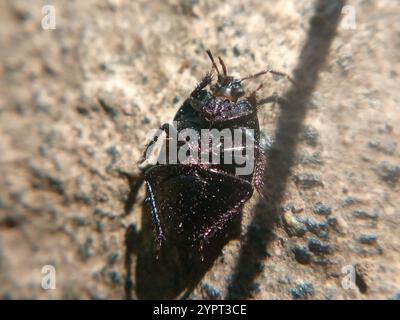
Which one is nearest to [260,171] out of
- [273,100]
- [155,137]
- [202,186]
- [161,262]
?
[202,186]

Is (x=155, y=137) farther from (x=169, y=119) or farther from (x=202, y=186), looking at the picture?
(x=202, y=186)

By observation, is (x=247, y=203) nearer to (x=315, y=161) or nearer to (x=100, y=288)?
(x=315, y=161)

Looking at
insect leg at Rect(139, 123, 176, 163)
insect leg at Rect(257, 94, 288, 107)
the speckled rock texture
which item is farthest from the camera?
insect leg at Rect(257, 94, 288, 107)

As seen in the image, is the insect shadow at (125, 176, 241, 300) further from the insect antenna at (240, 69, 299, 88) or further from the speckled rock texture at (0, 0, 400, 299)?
the insect antenna at (240, 69, 299, 88)

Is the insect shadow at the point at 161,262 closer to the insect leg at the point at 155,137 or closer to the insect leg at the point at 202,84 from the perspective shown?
the insect leg at the point at 155,137

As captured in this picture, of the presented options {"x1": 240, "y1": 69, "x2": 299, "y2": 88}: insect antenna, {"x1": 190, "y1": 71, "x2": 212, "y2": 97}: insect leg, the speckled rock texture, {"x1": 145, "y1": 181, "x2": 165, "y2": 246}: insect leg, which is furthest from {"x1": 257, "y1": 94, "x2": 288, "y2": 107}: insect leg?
{"x1": 145, "y1": 181, "x2": 165, "y2": 246}: insect leg

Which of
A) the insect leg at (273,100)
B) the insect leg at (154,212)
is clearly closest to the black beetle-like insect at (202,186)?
the insect leg at (154,212)
